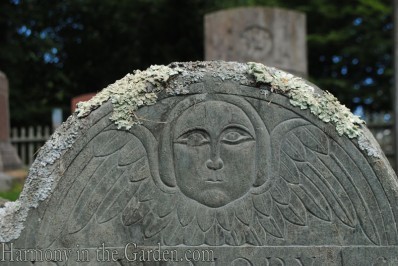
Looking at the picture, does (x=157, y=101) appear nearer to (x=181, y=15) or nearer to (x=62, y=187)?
(x=62, y=187)

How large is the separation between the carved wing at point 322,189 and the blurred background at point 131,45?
10.9 m

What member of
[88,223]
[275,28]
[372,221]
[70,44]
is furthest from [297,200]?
[70,44]

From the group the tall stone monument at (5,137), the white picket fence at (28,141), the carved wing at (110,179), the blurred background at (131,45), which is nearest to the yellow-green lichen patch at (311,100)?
the carved wing at (110,179)

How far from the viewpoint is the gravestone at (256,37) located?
8055mm

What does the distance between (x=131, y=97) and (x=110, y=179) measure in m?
0.36

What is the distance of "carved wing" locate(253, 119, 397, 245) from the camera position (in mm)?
2066

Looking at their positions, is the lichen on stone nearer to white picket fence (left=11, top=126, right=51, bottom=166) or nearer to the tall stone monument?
the tall stone monument

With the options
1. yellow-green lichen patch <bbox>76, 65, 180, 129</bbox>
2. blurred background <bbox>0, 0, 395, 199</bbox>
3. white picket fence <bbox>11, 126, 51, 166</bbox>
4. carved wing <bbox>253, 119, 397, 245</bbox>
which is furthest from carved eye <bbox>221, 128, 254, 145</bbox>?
blurred background <bbox>0, 0, 395, 199</bbox>

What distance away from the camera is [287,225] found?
6.87ft

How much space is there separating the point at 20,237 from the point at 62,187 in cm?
27

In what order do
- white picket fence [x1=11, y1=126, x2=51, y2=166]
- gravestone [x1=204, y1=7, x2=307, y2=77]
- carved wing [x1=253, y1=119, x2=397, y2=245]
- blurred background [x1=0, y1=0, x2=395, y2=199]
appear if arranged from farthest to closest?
blurred background [x1=0, y1=0, x2=395, y2=199] < white picket fence [x1=11, y1=126, x2=51, y2=166] < gravestone [x1=204, y1=7, x2=307, y2=77] < carved wing [x1=253, y1=119, x2=397, y2=245]

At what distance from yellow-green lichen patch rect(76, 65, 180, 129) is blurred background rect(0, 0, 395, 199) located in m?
10.6

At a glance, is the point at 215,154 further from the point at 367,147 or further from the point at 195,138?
the point at 367,147

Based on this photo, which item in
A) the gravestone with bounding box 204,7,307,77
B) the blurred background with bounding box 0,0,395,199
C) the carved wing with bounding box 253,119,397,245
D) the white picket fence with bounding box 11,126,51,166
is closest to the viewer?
the carved wing with bounding box 253,119,397,245
